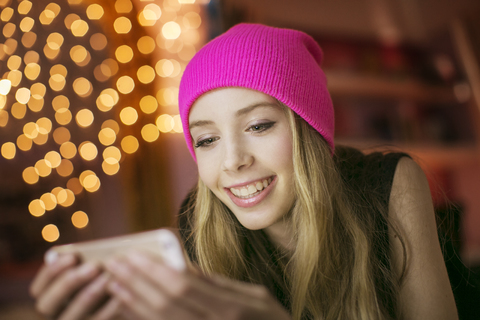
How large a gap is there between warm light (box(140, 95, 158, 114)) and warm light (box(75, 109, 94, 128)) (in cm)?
45

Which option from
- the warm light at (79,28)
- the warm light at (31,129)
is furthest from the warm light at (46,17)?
the warm light at (31,129)

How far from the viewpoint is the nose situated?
88 cm

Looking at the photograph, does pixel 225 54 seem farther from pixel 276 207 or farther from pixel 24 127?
pixel 24 127

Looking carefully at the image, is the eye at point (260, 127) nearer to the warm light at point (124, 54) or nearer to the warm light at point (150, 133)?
the warm light at point (150, 133)

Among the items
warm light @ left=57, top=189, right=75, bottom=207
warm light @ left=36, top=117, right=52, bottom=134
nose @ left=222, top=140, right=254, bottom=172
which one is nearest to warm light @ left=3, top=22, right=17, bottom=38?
warm light @ left=36, top=117, right=52, bottom=134

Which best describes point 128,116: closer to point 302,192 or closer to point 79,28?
point 79,28

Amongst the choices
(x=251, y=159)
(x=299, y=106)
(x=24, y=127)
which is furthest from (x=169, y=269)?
(x=24, y=127)

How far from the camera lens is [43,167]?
2.65 metres

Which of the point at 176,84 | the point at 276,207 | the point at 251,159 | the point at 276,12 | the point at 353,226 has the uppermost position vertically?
the point at 276,12

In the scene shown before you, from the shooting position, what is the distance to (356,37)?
3.15 m

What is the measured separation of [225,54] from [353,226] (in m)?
0.60

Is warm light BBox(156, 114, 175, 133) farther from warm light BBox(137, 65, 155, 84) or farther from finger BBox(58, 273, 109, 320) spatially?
finger BBox(58, 273, 109, 320)

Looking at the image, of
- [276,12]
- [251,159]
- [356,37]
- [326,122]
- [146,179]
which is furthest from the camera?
[356,37]

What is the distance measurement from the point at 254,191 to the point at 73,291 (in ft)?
1.70
